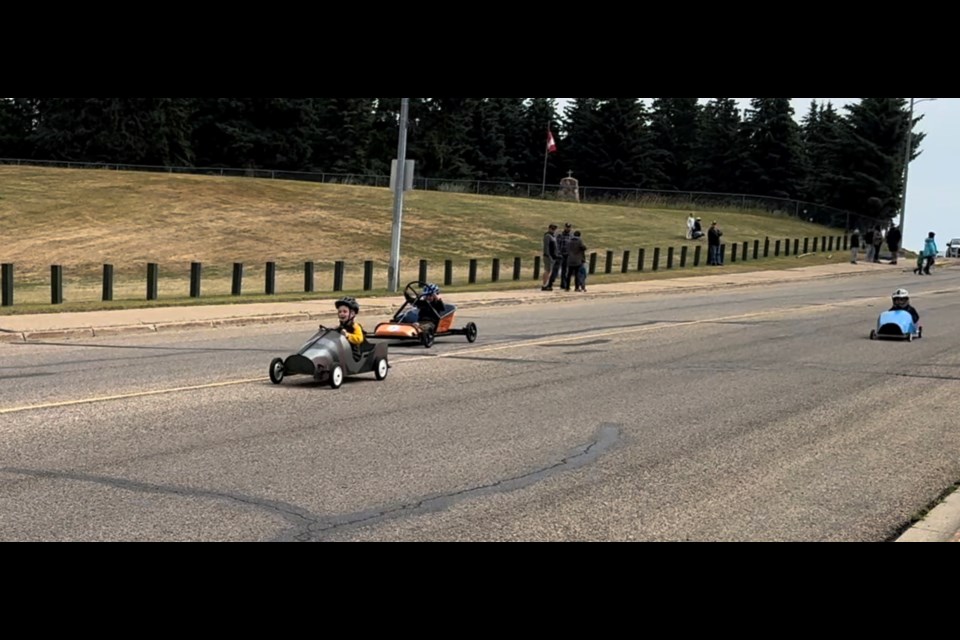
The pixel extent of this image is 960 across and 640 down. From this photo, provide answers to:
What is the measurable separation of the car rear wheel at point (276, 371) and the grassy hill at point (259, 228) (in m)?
15.5

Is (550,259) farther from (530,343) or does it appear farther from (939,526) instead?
(939,526)

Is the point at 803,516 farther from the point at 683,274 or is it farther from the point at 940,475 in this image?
the point at 683,274

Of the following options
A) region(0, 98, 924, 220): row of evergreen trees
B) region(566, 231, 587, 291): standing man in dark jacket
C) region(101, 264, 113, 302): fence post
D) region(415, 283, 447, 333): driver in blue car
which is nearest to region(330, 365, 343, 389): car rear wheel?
region(415, 283, 447, 333): driver in blue car

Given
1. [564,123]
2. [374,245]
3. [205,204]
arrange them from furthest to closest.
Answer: [564,123]
[205,204]
[374,245]

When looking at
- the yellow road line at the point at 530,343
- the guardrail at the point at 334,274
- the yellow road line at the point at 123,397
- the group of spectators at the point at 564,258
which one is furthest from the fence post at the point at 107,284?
the group of spectators at the point at 564,258

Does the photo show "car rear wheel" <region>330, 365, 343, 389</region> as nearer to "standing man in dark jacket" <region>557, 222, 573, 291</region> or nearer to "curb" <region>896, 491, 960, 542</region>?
"curb" <region>896, 491, 960, 542</region>

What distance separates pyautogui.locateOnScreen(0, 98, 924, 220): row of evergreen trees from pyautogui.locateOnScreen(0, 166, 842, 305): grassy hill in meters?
9.60

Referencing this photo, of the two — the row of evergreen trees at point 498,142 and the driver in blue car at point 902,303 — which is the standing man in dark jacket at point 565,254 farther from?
the row of evergreen trees at point 498,142

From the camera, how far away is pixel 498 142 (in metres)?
102

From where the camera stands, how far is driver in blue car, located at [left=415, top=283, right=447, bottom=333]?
18.0 meters

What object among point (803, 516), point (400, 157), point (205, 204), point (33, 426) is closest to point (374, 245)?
point (205, 204)

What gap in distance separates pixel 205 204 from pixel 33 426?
Answer: 4570cm

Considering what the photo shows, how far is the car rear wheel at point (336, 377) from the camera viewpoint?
13133 mm
